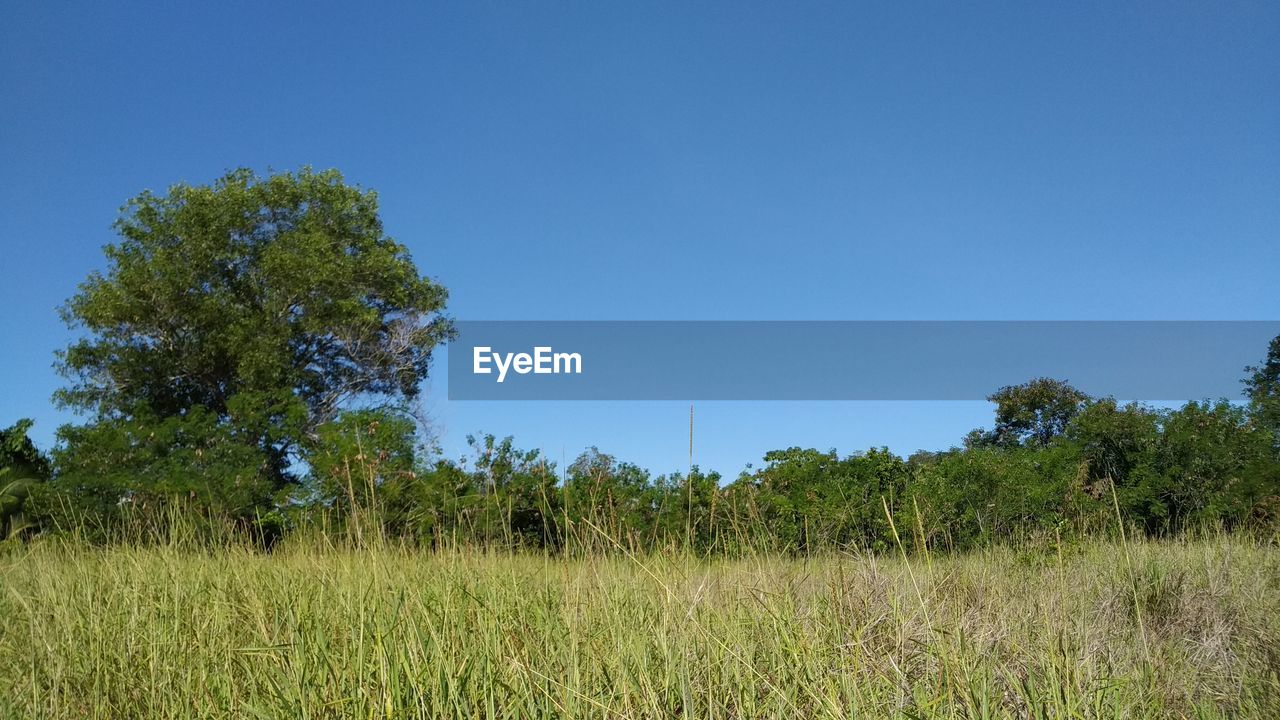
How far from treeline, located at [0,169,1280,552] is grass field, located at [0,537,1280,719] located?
0.89 ft

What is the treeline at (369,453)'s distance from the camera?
600 centimetres

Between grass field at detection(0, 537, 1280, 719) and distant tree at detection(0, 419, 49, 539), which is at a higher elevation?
distant tree at detection(0, 419, 49, 539)

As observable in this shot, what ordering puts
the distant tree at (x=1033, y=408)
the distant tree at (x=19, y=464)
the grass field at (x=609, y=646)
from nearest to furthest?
1. the grass field at (x=609, y=646)
2. the distant tree at (x=19, y=464)
3. the distant tree at (x=1033, y=408)

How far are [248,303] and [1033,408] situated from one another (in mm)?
17763

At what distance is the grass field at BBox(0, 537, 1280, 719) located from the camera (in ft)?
6.35

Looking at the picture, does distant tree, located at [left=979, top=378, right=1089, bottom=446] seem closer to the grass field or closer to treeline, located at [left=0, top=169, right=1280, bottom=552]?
treeline, located at [left=0, top=169, right=1280, bottom=552]

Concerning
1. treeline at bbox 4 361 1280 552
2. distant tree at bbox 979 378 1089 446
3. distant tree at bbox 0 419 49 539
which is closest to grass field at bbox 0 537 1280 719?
treeline at bbox 4 361 1280 552

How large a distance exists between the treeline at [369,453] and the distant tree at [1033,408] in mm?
65

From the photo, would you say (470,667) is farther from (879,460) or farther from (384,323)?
(384,323)

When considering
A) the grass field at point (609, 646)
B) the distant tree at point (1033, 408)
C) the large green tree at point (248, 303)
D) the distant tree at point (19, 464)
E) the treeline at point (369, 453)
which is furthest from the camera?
the distant tree at point (1033, 408)

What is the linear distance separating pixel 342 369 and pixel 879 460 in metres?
12.1

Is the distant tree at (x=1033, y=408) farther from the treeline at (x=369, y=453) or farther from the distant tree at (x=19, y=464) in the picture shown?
the distant tree at (x=19, y=464)

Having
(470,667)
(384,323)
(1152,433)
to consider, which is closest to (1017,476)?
(1152,433)

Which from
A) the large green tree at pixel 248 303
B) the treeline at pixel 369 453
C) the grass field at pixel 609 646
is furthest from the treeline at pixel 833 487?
the large green tree at pixel 248 303
